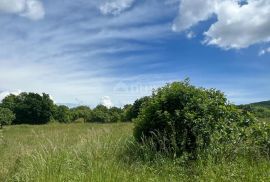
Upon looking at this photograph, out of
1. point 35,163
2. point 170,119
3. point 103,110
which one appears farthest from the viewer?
point 103,110

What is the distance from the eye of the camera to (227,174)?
7602mm

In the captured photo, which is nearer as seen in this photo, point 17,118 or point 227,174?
point 227,174

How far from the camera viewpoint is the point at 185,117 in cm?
1107

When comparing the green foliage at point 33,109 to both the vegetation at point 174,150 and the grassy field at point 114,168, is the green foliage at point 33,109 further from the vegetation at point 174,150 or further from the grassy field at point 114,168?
the grassy field at point 114,168

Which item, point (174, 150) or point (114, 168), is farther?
point (174, 150)

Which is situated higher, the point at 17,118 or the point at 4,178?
the point at 17,118

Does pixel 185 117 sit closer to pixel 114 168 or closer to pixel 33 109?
pixel 114 168

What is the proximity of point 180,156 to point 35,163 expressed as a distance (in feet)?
10.7

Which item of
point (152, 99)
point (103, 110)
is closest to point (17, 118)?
point (103, 110)

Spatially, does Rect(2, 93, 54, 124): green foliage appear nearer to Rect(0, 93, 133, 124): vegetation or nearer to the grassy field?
Rect(0, 93, 133, 124): vegetation

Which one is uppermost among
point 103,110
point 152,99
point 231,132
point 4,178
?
point 103,110

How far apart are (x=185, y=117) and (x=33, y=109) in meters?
72.9

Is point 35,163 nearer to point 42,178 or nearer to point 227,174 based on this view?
point 42,178

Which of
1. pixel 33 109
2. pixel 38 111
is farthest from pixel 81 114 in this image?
pixel 33 109
